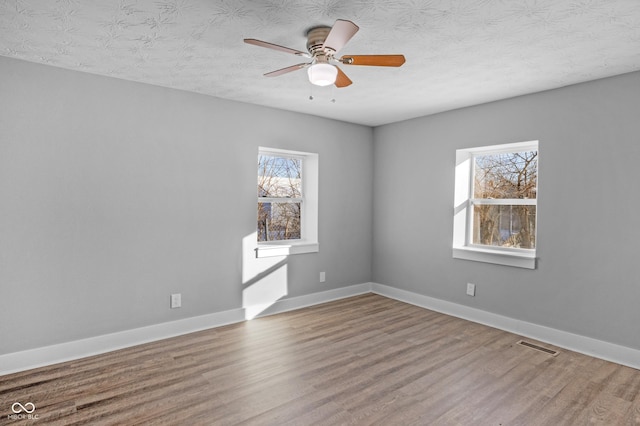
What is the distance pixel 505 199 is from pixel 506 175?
264 mm

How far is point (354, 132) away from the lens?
500 centimetres

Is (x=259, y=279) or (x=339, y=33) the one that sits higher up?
(x=339, y=33)

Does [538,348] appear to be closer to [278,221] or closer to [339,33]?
[278,221]

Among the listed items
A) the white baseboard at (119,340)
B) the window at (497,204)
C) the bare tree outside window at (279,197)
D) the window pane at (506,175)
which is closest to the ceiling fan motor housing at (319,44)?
the bare tree outside window at (279,197)

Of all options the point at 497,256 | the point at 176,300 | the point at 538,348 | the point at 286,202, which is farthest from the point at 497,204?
the point at 176,300

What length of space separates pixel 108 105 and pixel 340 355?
9.53 ft

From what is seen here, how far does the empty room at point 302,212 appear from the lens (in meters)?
2.25

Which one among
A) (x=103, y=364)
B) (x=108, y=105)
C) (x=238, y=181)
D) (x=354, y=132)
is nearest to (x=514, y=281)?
(x=354, y=132)

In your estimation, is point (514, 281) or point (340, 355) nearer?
point (340, 355)

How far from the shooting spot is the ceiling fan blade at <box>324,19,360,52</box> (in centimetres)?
181

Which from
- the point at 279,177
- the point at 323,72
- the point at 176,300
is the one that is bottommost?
the point at 176,300

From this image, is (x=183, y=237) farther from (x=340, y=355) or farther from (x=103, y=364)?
(x=340, y=355)

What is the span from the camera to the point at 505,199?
13.0 feet

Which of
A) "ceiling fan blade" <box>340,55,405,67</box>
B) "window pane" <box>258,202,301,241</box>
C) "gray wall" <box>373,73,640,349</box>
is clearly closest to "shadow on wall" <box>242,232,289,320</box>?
"window pane" <box>258,202,301,241</box>
